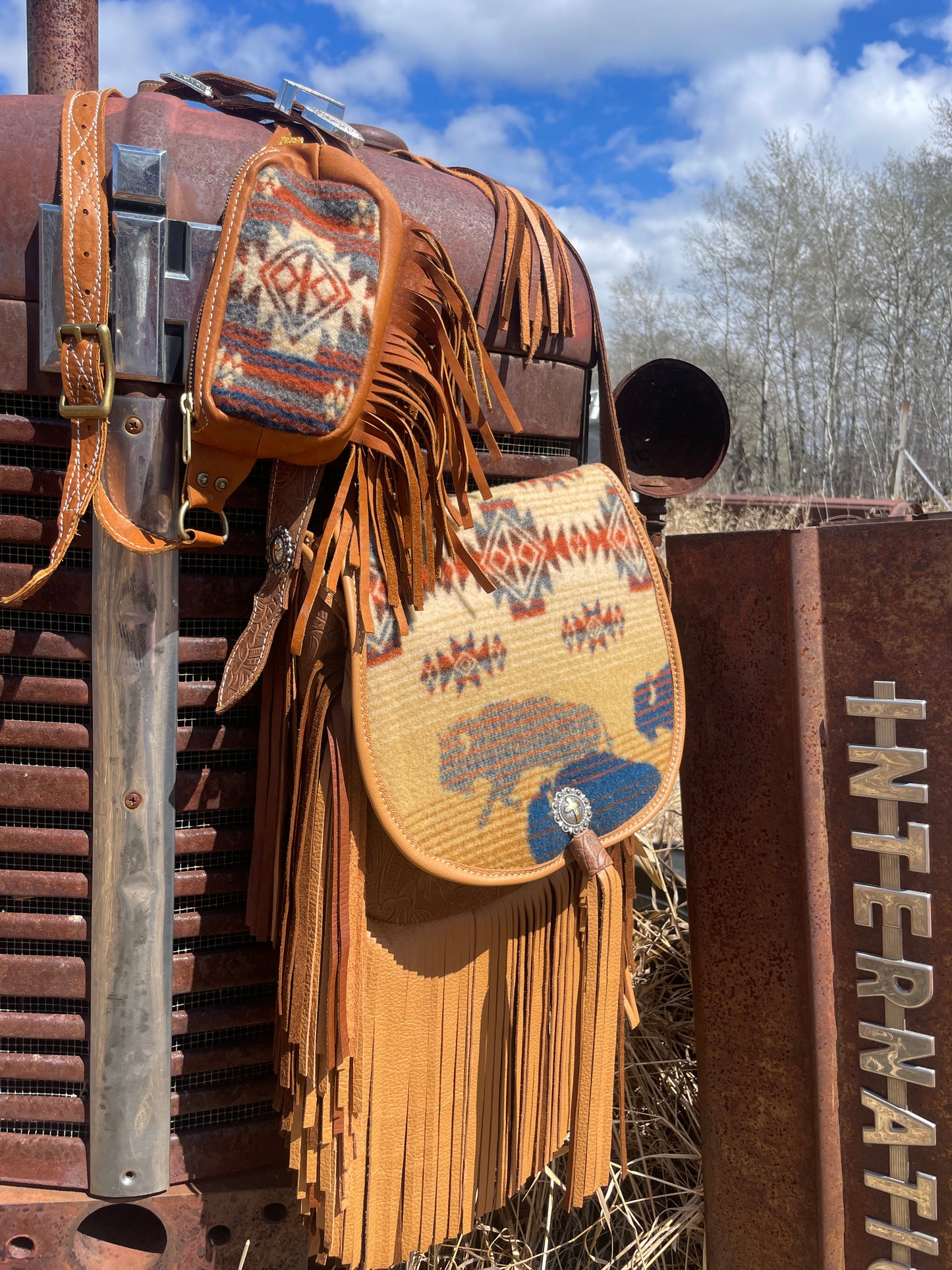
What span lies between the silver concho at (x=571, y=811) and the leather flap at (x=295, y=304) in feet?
1.74

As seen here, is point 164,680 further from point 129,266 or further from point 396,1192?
point 396,1192

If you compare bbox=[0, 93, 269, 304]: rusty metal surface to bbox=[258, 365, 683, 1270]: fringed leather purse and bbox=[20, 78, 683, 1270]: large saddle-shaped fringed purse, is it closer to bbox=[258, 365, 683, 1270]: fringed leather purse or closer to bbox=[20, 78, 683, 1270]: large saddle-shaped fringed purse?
bbox=[20, 78, 683, 1270]: large saddle-shaped fringed purse

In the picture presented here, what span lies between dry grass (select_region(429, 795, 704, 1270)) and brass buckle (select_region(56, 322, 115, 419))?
4.19ft

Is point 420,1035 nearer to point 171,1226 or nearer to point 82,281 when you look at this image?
point 171,1226

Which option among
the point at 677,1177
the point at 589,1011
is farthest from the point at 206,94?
the point at 677,1177

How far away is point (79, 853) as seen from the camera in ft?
3.85

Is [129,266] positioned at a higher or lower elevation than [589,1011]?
higher

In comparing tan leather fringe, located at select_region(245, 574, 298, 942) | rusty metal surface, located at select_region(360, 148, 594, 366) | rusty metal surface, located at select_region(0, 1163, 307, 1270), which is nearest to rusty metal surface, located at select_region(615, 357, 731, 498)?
rusty metal surface, located at select_region(360, 148, 594, 366)

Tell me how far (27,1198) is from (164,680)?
2.32 feet

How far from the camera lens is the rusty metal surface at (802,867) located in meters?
1.23

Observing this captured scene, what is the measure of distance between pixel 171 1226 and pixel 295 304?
119 centimetres

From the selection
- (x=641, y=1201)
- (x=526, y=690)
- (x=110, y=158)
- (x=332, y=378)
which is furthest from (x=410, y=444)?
(x=641, y=1201)

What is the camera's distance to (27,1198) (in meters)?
1.20

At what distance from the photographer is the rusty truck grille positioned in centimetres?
114
